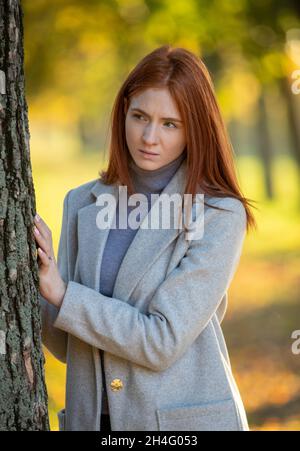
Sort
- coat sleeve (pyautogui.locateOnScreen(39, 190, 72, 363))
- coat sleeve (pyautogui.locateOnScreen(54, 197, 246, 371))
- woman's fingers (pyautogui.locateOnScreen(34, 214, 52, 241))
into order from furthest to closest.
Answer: coat sleeve (pyautogui.locateOnScreen(39, 190, 72, 363)) < coat sleeve (pyautogui.locateOnScreen(54, 197, 246, 371)) < woman's fingers (pyautogui.locateOnScreen(34, 214, 52, 241))

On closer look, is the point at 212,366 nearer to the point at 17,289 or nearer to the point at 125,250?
the point at 125,250

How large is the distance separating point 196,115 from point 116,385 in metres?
0.97

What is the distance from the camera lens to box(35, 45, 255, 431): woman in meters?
2.70

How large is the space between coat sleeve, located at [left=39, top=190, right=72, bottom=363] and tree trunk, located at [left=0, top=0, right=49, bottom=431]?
410 millimetres

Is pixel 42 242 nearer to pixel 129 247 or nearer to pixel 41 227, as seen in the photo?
pixel 41 227

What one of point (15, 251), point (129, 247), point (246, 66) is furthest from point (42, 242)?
point (246, 66)

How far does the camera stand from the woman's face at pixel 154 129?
2.83 meters

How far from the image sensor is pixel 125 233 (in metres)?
2.96

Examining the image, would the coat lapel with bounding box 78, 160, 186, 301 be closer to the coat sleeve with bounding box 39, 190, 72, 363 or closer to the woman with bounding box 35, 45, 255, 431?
the woman with bounding box 35, 45, 255, 431

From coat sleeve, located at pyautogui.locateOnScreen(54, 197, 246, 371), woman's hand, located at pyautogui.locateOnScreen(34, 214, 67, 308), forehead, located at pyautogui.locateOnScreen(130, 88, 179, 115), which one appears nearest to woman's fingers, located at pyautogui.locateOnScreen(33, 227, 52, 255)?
woman's hand, located at pyautogui.locateOnScreen(34, 214, 67, 308)

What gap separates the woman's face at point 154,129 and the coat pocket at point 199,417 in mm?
844
